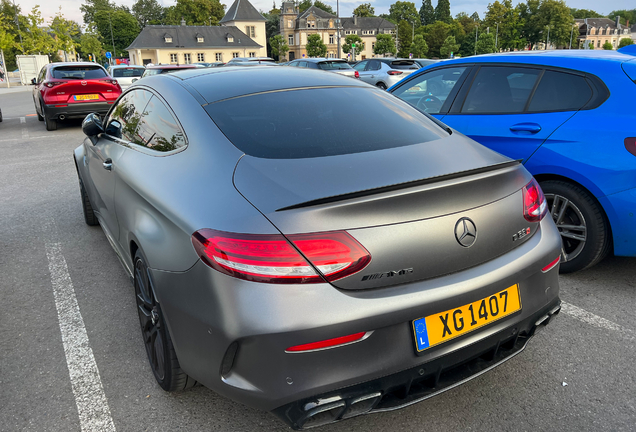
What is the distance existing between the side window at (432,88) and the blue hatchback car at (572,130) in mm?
264

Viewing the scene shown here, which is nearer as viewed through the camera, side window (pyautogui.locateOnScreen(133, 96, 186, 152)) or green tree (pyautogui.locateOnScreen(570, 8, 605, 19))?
side window (pyautogui.locateOnScreen(133, 96, 186, 152))

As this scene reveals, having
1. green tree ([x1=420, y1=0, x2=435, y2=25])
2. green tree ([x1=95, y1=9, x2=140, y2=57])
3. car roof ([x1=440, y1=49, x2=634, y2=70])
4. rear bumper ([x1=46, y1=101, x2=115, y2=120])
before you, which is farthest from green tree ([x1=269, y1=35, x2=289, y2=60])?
car roof ([x1=440, y1=49, x2=634, y2=70])

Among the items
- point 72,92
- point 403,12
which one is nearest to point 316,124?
point 72,92

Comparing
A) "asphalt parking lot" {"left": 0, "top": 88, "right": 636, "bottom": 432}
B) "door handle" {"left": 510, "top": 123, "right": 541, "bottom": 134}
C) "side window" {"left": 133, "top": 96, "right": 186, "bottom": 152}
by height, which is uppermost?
"side window" {"left": 133, "top": 96, "right": 186, "bottom": 152}

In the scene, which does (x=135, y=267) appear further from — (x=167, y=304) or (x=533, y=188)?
(x=533, y=188)

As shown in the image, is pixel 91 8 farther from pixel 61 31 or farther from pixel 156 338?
pixel 156 338

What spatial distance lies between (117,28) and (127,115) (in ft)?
389

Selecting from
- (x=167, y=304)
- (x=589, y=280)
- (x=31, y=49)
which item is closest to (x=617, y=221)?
(x=589, y=280)

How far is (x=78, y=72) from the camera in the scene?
1218 cm

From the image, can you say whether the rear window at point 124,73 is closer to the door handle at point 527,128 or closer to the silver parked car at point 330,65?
the silver parked car at point 330,65

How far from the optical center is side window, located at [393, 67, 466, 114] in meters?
4.59

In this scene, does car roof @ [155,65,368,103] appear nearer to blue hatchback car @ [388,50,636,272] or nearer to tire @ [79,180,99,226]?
blue hatchback car @ [388,50,636,272]

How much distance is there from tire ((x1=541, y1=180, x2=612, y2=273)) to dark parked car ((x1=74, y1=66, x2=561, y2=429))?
138 centimetres

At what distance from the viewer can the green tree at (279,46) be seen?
11611 cm
